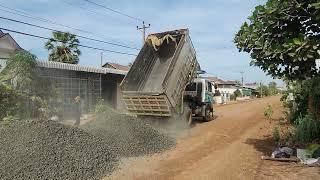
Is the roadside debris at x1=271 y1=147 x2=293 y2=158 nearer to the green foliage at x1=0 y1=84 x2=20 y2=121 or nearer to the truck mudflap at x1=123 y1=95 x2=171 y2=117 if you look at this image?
the truck mudflap at x1=123 y1=95 x2=171 y2=117

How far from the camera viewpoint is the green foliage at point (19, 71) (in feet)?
57.4

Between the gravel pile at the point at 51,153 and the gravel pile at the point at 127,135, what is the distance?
0.82 metres

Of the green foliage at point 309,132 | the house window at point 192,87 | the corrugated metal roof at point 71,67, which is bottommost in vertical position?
the green foliage at point 309,132

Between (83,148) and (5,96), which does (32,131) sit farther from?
(5,96)

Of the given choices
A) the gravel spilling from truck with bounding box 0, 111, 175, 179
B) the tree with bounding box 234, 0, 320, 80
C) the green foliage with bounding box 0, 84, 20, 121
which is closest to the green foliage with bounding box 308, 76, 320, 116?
the tree with bounding box 234, 0, 320, 80

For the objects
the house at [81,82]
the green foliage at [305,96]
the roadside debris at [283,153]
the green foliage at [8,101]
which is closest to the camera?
the roadside debris at [283,153]

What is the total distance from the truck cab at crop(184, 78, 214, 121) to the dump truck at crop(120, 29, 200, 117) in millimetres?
1593

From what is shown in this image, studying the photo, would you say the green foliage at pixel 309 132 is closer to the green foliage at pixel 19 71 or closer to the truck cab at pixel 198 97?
the truck cab at pixel 198 97

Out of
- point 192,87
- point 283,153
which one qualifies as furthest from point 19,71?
point 283,153

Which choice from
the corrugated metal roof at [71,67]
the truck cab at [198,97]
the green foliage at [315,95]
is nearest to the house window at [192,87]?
the truck cab at [198,97]

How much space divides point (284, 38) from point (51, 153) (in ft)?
20.9

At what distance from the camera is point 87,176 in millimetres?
9000

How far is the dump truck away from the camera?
616 inches

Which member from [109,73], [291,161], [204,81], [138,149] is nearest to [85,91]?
[109,73]
